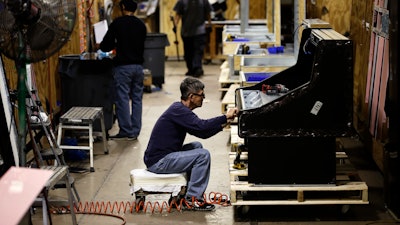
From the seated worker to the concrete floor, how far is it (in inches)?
12.0

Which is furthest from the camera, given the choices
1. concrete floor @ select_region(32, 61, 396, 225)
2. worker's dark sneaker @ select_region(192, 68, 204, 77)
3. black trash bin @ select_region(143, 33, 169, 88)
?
worker's dark sneaker @ select_region(192, 68, 204, 77)

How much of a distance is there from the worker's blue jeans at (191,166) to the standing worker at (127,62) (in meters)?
3.57

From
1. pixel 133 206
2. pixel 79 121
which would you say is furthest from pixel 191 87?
pixel 79 121

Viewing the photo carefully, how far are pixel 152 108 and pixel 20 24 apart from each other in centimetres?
766

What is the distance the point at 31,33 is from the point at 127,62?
15.0 feet

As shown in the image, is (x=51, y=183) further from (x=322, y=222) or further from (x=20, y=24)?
Result: (x=322, y=222)

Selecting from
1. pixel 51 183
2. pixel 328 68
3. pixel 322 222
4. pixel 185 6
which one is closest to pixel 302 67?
pixel 328 68

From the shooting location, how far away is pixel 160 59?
16.0m

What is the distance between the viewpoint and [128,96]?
11719 millimetres

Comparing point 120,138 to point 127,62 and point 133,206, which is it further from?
point 133,206

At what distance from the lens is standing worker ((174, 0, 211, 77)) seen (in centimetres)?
1806

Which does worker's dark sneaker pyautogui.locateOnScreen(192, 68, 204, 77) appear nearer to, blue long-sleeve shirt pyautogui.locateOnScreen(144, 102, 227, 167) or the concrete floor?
the concrete floor

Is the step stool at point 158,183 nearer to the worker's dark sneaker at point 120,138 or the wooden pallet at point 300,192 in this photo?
the wooden pallet at point 300,192

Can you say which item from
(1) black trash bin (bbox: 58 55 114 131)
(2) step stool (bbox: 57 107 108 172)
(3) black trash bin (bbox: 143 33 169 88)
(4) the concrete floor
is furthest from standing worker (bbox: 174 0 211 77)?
(2) step stool (bbox: 57 107 108 172)
